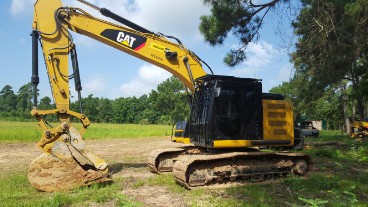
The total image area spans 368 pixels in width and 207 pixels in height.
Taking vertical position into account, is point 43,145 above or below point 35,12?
below

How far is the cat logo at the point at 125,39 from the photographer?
29.9ft

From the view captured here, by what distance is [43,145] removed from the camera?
25.5 feet

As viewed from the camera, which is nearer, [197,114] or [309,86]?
[197,114]

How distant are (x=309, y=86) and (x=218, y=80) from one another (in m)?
13.2

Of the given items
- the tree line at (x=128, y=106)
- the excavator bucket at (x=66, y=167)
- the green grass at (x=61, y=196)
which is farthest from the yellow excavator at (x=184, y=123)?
the tree line at (x=128, y=106)

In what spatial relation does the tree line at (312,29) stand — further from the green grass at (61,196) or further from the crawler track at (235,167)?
the green grass at (61,196)

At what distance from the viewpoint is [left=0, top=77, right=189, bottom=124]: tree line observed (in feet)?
272

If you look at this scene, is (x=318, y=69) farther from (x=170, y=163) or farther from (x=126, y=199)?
(x=126, y=199)

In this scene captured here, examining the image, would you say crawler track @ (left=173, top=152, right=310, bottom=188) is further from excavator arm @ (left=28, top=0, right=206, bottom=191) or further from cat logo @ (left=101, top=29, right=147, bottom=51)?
cat logo @ (left=101, top=29, right=147, bottom=51)

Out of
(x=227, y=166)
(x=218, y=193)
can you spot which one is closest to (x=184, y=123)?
(x=227, y=166)

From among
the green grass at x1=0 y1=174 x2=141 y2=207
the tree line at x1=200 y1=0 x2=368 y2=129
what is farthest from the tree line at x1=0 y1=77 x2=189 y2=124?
the green grass at x1=0 y1=174 x2=141 y2=207

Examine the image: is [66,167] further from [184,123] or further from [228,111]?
[228,111]

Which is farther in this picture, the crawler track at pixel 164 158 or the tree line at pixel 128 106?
the tree line at pixel 128 106

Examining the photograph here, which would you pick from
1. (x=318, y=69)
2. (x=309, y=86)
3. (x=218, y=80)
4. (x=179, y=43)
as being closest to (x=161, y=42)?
(x=179, y=43)
